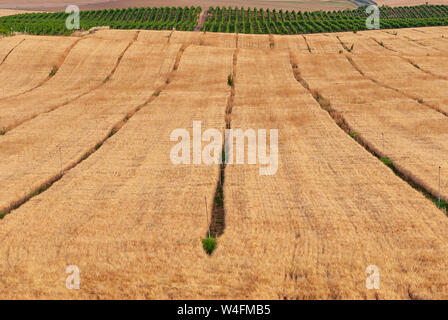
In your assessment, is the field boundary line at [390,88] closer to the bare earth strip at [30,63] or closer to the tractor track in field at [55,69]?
the tractor track in field at [55,69]

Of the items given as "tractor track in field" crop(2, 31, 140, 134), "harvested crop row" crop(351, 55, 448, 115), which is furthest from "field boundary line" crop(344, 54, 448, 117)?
"tractor track in field" crop(2, 31, 140, 134)

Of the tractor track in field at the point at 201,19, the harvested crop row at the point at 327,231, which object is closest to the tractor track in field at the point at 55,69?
the harvested crop row at the point at 327,231

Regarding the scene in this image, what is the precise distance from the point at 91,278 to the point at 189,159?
11181 millimetres

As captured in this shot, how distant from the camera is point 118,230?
45.5 feet

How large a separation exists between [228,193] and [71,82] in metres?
34.8

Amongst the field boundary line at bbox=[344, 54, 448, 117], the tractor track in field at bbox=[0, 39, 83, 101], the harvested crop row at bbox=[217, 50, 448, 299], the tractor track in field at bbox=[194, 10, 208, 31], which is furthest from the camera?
the tractor track in field at bbox=[194, 10, 208, 31]

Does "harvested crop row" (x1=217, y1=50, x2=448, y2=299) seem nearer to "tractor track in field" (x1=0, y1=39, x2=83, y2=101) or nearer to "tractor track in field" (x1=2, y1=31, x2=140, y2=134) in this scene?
"tractor track in field" (x1=2, y1=31, x2=140, y2=134)

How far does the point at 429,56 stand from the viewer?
55.9 m

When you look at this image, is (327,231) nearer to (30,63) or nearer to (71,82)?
(71,82)

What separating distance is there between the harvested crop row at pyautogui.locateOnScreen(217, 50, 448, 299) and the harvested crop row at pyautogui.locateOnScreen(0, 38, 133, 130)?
19760 mm

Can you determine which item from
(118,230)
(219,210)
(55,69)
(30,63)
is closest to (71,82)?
(55,69)

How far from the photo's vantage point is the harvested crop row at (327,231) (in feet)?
34.9

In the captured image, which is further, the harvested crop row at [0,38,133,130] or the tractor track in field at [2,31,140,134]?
the harvested crop row at [0,38,133,130]

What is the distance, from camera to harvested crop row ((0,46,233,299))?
35.5ft
